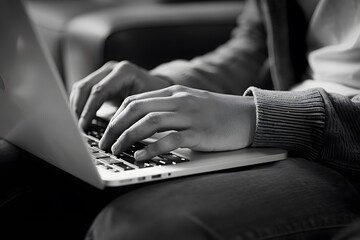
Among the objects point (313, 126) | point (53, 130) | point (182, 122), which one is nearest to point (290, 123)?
point (313, 126)

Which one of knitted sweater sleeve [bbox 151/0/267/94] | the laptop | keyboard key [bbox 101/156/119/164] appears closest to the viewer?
the laptop

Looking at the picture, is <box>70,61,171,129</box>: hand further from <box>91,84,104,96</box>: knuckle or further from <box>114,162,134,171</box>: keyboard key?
<box>114,162,134,171</box>: keyboard key

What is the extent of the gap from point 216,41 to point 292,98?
753 millimetres

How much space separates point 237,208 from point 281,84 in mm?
408

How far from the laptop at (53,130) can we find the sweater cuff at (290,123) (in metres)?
0.02

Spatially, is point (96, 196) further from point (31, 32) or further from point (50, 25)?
point (50, 25)

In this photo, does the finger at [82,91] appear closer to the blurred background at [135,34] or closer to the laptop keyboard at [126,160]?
the laptop keyboard at [126,160]

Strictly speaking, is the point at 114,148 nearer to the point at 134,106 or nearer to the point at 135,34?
the point at 134,106

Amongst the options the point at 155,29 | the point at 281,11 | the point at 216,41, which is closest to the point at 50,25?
the point at 155,29

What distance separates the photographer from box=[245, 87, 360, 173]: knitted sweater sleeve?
0.63 m

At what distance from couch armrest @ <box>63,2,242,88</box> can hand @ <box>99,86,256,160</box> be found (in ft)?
2.20

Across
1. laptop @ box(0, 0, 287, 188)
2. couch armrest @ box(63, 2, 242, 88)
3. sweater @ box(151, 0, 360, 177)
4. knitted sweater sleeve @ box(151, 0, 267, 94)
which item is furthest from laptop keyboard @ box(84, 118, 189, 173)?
couch armrest @ box(63, 2, 242, 88)

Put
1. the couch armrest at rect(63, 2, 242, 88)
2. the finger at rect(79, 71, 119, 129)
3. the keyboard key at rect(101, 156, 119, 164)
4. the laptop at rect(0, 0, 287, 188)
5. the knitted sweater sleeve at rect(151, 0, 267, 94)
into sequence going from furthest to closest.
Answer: the couch armrest at rect(63, 2, 242, 88)
the knitted sweater sleeve at rect(151, 0, 267, 94)
the finger at rect(79, 71, 119, 129)
the keyboard key at rect(101, 156, 119, 164)
the laptop at rect(0, 0, 287, 188)

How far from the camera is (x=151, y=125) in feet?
1.95
